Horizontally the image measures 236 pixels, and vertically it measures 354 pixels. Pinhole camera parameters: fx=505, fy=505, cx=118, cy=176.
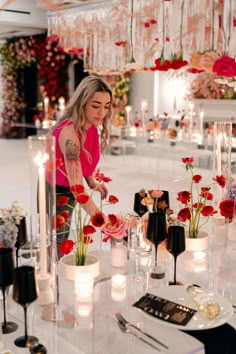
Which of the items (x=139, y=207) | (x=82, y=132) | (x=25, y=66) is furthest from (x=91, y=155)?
(x=25, y=66)

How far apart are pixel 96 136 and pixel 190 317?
1.36m

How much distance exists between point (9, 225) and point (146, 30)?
5793mm

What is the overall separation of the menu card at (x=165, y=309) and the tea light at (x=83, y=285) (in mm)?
184

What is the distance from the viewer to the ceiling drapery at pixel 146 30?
5.30m

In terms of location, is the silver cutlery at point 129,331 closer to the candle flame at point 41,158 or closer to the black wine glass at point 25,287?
the black wine glass at point 25,287

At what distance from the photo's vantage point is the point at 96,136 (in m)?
2.66

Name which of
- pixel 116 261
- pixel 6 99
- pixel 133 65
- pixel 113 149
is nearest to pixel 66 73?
pixel 6 99

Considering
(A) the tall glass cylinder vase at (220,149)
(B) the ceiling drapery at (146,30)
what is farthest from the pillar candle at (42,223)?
(B) the ceiling drapery at (146,30)

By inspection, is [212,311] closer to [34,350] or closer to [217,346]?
[217,346]

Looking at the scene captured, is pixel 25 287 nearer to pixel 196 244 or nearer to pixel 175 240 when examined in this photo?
pixel 175 240

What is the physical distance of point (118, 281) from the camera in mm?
1758

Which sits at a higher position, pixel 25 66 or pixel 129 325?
pixel 25 66

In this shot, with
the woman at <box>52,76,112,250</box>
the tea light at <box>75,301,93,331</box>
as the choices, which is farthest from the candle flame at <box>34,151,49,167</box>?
the woman at <box>52,76,112,250</box>

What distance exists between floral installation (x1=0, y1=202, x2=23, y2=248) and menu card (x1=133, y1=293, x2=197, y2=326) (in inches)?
18.5
